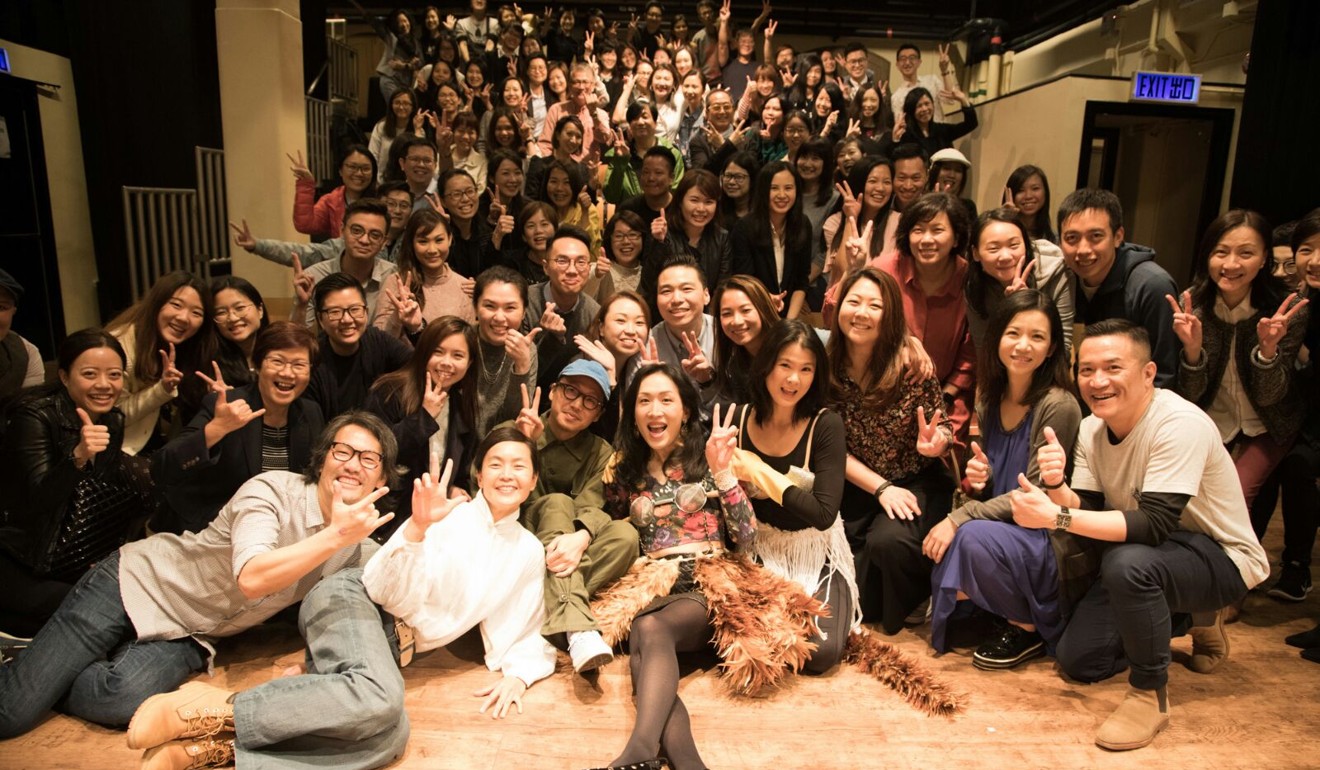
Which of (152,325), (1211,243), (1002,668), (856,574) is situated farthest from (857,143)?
(152,325)

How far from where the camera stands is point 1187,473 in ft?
7.63

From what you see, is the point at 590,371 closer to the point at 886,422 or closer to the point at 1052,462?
the point at 886,422

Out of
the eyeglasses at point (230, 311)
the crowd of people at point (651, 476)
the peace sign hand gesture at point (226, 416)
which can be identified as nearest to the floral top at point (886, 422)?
the crowd of people at point (651, 476)

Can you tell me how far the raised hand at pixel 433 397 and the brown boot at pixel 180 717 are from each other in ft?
3.63

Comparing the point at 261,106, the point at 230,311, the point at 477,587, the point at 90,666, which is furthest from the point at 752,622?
the point at 261,106

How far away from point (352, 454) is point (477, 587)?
1.74 ft

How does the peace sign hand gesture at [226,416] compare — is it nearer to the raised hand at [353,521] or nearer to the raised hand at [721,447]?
the raised hand at [353,521]

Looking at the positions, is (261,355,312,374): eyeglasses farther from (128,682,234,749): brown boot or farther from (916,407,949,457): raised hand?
(916,407,949,457): raised hand

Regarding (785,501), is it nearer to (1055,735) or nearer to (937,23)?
(1055,735)

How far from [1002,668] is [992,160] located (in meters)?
5.55

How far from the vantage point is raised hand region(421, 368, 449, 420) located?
2.94 meters

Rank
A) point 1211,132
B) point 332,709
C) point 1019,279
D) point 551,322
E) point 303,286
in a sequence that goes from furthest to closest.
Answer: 1. point 1211,132
2. point 303,286
3. point 551,322
4. point 1019,279
5. point 332,709

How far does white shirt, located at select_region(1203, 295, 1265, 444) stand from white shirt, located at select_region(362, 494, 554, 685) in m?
2.44

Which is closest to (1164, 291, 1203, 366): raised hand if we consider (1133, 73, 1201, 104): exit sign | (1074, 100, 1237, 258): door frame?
(1074, 100, 1237, 258): door frame
